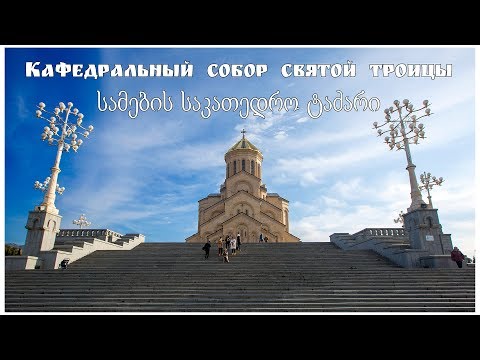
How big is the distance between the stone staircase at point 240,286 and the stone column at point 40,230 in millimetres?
1858

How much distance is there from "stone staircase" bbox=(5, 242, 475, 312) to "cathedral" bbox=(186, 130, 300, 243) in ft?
54.3

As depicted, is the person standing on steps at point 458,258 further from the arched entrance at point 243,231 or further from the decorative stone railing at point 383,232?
the arched entrance at point 243,231

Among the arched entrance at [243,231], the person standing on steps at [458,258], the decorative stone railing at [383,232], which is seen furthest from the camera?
the arched entrance at [243,231]

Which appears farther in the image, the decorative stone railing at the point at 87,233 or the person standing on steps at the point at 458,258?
the decorative stone railing at the point at 87,233

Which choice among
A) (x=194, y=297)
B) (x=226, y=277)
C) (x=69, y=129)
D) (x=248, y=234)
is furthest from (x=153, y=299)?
(x=248, y=234)

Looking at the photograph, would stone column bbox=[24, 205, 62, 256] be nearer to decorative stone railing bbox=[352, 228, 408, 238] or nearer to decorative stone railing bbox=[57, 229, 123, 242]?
decorative stone railing bbox=[57, 229, 123, 242]

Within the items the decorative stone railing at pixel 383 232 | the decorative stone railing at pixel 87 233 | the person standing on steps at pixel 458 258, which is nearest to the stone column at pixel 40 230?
the decorative stone railing at pixel 87 233

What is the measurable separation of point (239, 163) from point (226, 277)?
28966mm

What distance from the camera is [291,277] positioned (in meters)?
10.2

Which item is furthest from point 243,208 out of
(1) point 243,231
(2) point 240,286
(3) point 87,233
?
(2) point 240,286

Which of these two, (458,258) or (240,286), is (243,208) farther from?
(240,286)

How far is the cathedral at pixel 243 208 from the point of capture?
2970cm

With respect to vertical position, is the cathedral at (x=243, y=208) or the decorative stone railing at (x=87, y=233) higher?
the cathedral at (x=243, y=208)
